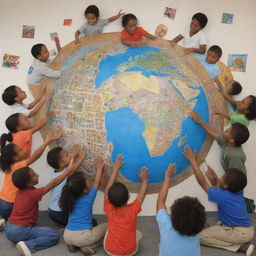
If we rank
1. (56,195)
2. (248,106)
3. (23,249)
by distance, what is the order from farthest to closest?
(248,106), (56,195), (23,249)

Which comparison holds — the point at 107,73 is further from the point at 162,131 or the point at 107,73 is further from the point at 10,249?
the point at 10,249

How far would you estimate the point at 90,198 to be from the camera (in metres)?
3.25

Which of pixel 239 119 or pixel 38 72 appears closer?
pixel 239 119

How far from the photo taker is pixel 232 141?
368cm

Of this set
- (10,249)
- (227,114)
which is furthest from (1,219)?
(227,114)

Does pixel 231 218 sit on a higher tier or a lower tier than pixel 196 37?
lower

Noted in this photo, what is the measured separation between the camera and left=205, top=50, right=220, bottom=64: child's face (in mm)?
4109

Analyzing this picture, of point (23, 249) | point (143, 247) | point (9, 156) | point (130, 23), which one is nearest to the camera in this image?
point (23, 249)

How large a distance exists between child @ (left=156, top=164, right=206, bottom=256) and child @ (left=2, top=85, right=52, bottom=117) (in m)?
2.11

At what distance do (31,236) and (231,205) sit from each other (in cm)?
198

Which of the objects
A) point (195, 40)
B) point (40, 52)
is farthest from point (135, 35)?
point (40, 52)

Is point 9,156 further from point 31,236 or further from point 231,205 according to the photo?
point 231,205

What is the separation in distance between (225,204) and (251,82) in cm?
172

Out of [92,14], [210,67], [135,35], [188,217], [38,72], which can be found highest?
[92,14]
